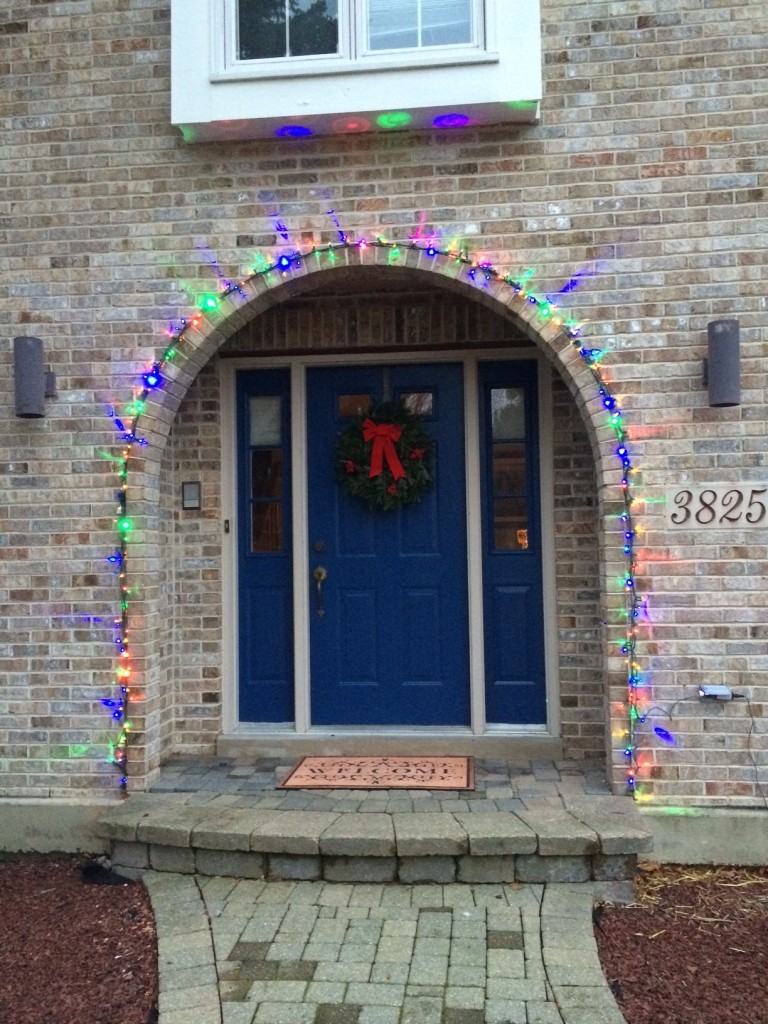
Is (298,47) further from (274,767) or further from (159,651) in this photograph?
(274,767)

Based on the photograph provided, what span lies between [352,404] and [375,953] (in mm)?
2881

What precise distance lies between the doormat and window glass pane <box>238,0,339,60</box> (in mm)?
3540

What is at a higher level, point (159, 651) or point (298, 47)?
point (298, 47)

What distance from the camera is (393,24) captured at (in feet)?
13.0

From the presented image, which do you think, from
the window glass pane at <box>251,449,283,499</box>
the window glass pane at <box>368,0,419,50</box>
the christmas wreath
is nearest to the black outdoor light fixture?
the window glass pane at <box>251,449,283,499</box>

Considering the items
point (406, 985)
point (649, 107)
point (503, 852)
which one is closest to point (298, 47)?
point (649, 107)

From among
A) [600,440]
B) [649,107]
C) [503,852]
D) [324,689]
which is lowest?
[503,852]

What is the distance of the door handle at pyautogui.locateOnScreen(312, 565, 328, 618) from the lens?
4.80m

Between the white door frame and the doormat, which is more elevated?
the white door frame

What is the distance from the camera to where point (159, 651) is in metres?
4.34

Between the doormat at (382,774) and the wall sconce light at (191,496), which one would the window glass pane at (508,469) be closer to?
the doormat at (382,774)

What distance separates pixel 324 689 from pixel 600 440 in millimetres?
2122

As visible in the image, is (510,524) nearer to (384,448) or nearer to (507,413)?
(507,413)

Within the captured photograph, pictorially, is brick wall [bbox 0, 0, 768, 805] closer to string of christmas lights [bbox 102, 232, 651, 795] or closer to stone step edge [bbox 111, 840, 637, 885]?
string of christmas lights [bbox 102, 232, 651, 795]
